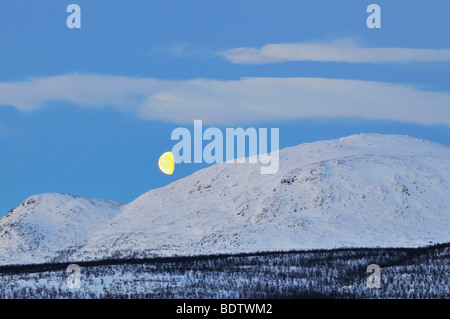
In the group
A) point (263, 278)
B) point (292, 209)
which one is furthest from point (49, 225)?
point (263, 278)

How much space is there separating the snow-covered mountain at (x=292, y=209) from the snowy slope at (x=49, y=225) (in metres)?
0.52

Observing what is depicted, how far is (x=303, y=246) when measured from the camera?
132625 millimetres

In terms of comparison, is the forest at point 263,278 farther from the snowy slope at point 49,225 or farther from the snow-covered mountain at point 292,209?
the snowy slope at point 49,225

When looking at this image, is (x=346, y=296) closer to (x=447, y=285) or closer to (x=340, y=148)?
(x=447, y=285)

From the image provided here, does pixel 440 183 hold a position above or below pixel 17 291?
above

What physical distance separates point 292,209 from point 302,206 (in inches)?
91.1

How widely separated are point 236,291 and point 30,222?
93523 mm

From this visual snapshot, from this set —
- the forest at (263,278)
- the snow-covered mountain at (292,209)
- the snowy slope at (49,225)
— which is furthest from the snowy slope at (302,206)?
the forest at (263,278)

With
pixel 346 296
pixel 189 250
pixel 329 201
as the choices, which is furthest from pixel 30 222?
pixel 346 296

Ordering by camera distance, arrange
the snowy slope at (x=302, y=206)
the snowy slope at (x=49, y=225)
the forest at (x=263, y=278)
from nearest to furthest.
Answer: the forest at (x=263, y=278)
the snowy slope at (x=302, y=206)
the snowy slope at (x=49, y=225)

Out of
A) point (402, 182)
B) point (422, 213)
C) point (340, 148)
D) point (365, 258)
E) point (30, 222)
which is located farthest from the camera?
point (340, 148)

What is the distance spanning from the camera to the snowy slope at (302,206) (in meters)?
139

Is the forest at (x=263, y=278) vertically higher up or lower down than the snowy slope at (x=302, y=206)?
lower down

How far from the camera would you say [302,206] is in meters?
153
